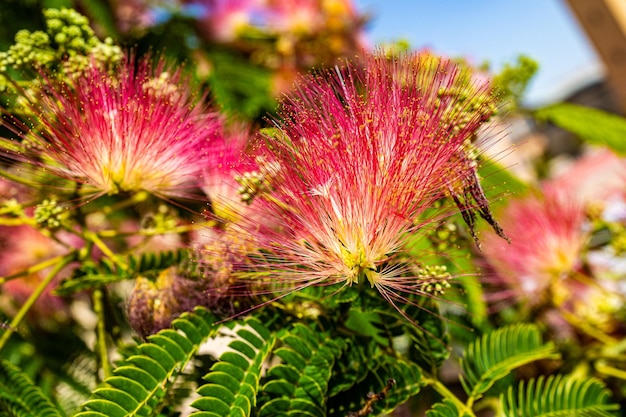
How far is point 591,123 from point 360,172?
1.21m

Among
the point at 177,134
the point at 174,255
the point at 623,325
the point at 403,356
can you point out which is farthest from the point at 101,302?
the point at 623,325

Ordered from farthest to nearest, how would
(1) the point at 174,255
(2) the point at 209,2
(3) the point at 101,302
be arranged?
(2) the point at 209,2 → (3) the point at 101,302 → (1) the point at 174,255

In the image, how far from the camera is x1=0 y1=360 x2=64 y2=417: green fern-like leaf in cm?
99

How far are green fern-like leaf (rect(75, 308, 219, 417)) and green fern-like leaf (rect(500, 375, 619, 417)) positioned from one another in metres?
0.56

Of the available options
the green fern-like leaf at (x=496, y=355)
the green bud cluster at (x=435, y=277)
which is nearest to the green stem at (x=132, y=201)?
the green bud cluster at (x=435, y=277)

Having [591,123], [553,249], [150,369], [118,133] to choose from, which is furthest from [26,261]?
[591,123]

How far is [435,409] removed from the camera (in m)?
0.90

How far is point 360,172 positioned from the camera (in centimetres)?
82

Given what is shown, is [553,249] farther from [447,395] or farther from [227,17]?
[227,17]

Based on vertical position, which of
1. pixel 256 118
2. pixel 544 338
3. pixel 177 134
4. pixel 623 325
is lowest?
pixel 623 325

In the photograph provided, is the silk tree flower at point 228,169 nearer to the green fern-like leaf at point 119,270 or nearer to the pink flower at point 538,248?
the green fern-like leaf at point 119,270

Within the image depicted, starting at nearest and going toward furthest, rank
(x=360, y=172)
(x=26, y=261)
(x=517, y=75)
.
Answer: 1. (x=360, y=172)
2. (x=517, y=75)
3. (x=26, y=261)

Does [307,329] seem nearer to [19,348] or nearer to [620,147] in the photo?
[19,348]

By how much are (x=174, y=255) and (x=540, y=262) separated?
1.10 m
